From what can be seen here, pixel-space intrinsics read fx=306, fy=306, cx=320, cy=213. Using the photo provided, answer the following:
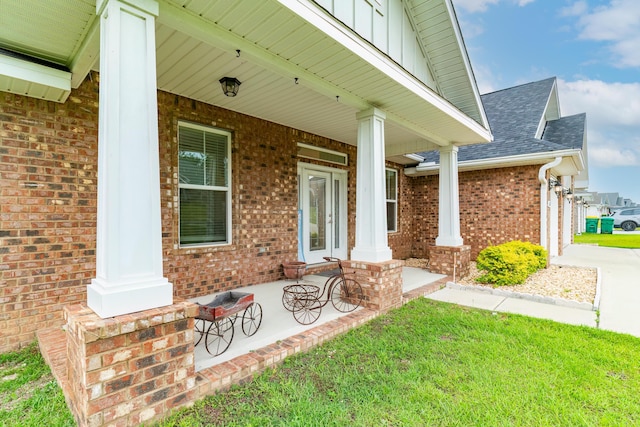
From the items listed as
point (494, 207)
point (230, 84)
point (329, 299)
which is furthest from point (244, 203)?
point (494, 207)

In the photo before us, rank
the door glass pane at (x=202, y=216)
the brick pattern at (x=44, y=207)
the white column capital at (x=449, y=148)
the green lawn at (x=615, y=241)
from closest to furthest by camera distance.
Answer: the brick pattern at (x=44, y=207) < the door glass pane at (x=202, y=216) < the white column capital at (x=449, y=148) < the green lawn at (x=615, y=241)

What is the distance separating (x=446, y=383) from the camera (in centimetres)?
257

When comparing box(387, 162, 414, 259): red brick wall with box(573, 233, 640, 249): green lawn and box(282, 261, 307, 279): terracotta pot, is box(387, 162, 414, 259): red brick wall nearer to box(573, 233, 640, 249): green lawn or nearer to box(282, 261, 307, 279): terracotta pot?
box(282, 261, 307, 279): terracotta pot

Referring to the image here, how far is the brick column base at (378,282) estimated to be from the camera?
4164 mm

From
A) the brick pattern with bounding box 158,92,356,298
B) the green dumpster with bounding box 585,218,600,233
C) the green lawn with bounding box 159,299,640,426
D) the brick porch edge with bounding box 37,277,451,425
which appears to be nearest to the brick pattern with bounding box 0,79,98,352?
the brick porch edge with bounding box 37,277,451,425

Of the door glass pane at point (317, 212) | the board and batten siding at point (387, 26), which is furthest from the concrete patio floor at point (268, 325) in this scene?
the board and batten siding at point (387, 26)

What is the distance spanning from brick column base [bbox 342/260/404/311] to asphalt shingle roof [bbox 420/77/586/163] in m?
5.46

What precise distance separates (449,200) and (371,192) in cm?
316

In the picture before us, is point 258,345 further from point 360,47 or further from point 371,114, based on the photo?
point 371,114

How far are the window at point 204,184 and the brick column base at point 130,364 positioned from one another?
2.60 metres

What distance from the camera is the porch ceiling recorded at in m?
2.40

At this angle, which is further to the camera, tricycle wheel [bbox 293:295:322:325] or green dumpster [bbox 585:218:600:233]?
green dumpster [bbox 585:218:600:233]

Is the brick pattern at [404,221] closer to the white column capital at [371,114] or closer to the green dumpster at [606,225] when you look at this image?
the white column capital at [371,114]

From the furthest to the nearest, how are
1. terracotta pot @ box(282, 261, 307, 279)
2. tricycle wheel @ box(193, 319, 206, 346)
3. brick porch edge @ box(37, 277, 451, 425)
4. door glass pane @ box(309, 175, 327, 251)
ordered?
1. door glass pane @ box(309, 175, 327, 251)
2. terracotta pot @ box(282, 261, 307, 279)
3. tricycle wheel @ box(193, 319, 206, 346)
4. brick porch edge @ box(37, 277, 451, 425)
